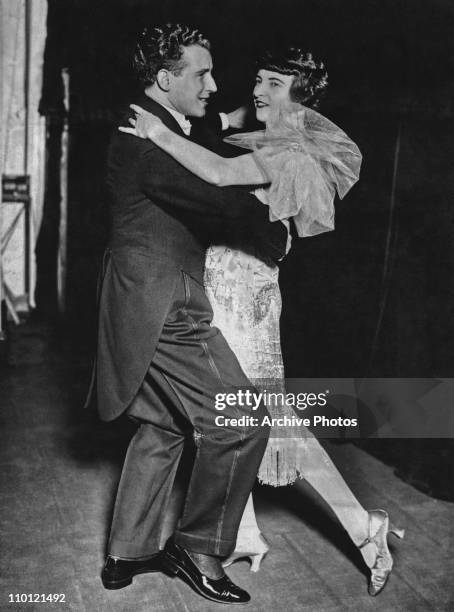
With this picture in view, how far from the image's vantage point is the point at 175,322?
2.48 metres

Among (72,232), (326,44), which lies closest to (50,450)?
(326,44)

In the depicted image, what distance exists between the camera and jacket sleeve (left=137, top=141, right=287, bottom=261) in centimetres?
237

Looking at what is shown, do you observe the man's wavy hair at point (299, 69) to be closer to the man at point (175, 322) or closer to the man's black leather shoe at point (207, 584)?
the man at point (175, 322)

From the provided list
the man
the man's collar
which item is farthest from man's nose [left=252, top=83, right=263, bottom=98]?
the man's collar

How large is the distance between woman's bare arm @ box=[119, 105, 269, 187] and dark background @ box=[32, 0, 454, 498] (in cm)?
79

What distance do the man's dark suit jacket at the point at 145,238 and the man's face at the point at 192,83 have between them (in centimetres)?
10

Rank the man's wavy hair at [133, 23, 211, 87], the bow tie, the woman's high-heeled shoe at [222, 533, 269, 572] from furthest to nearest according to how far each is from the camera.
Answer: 1. the woman's high-heeled shoe at [222, 533, 269, 572]
2. the bow tie
3. the man's wavy hair at [133, 23, 211, 87]

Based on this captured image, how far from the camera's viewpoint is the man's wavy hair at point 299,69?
8.75 ft

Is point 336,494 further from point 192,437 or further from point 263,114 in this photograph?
point 263,114

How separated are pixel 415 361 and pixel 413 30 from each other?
4.87ft

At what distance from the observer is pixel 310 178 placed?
8.45 feet

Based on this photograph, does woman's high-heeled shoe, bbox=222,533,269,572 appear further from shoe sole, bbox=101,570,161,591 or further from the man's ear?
the man's ear

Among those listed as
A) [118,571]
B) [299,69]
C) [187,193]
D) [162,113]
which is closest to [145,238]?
[187,193]

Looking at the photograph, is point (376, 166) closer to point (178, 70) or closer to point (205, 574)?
point (178, 70)
